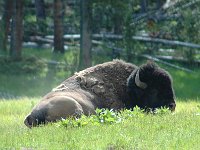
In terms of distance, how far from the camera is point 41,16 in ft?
129

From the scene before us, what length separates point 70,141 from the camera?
29.8ft

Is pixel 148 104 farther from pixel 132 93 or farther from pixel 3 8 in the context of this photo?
pixel 3 8

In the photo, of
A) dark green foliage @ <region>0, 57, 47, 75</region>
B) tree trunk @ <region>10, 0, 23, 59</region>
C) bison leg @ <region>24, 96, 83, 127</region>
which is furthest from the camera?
tree trunk @ <region>10, 0, 23, 59</region>

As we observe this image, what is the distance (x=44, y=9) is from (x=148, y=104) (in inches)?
1069

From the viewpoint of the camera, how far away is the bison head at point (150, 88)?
13281 mm

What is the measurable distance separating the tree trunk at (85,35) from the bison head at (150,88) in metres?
11.5

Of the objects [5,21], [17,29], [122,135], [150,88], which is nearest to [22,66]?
[17,29]

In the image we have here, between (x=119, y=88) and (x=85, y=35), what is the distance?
12415 millimetres

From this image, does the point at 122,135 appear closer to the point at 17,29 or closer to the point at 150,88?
the point at 150,88

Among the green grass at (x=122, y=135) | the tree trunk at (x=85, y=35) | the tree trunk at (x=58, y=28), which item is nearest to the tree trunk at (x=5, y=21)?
the tree trunk at (x=58, y=28)

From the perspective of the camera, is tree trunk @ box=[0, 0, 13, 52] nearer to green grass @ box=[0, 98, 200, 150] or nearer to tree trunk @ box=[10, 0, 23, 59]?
tree trunk @ box=[10, 0, 23, 59]

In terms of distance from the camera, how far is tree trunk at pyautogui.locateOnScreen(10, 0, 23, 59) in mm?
28406

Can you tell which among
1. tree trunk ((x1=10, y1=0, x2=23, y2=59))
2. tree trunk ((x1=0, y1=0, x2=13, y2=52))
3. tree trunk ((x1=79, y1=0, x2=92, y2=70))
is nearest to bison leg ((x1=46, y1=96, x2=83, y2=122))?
tree trunk ((x1=79, y1=0, x2=92, y2=70))

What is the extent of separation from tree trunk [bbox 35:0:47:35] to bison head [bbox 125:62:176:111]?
23125 mm
